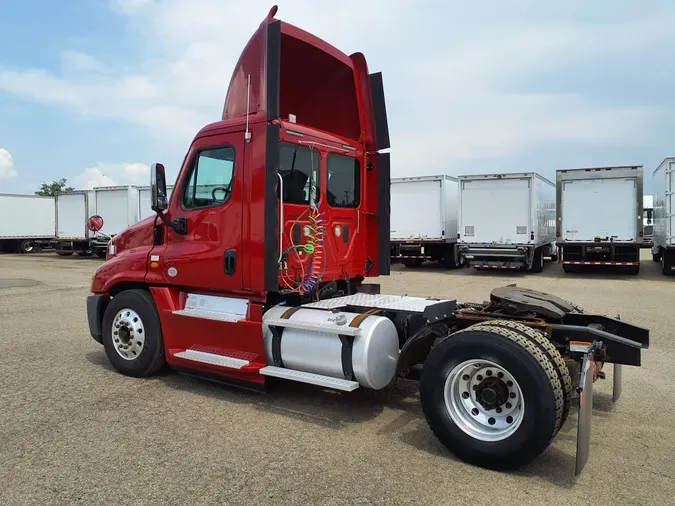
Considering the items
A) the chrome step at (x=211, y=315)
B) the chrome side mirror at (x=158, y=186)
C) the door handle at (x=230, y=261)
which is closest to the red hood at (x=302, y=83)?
the chrome side mirror at (x=158, y=186)

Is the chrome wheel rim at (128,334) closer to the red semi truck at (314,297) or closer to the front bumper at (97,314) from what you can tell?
the red semi truck at (314,297)

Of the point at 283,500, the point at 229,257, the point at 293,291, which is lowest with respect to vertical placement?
the point at 283,500

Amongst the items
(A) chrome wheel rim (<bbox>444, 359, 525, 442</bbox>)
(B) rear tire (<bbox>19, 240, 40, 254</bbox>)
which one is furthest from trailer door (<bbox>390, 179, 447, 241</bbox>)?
(B) rear tire (<bbox>19, 240, 40, 254</bbox>)

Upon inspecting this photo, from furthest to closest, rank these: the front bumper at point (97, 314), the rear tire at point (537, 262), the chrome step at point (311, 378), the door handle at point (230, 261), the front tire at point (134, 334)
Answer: the rear tire at point (537, 262) < the front bumper at point (97, 314) < the front tire at point (134, 334) < the door handle at point (230, 261) < the chrome step at point (311, 378)

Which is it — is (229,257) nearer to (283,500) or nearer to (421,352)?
(421,352)

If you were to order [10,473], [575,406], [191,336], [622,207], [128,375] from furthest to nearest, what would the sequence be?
[622,207]
[128,375]
[191,336]
[575,406]
[10,473]

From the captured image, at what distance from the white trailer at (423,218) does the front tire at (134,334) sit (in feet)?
49.3

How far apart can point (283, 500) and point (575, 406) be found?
127 inches

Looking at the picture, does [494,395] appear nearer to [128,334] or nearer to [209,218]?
[209,218]

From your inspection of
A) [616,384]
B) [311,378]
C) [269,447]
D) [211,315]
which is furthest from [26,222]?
[616,384]

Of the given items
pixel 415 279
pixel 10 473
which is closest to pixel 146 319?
pixel 10 473

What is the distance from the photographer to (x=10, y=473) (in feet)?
12.4

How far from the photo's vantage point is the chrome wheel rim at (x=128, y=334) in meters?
Result: 6.06

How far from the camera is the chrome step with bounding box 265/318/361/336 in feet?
15.3
